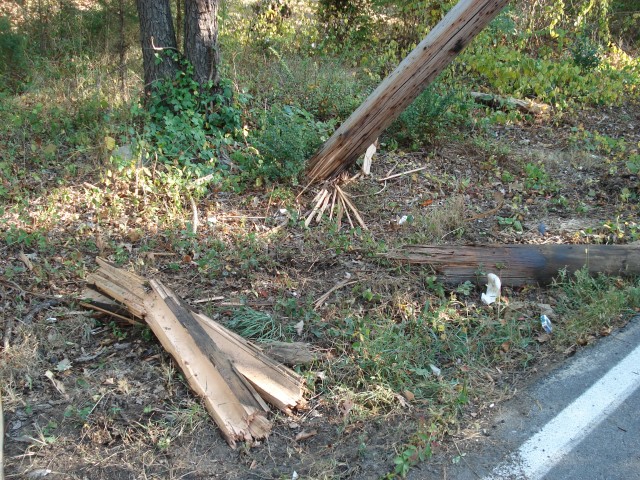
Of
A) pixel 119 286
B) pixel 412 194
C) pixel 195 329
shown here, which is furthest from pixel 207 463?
pixel 412 194

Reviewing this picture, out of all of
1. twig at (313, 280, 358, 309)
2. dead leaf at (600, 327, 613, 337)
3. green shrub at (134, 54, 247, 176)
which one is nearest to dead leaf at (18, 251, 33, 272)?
green shrub at (134, 54, 247, 176)

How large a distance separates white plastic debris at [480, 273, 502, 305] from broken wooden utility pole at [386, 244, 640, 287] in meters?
0.08

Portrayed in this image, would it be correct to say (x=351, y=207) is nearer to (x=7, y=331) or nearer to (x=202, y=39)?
(x=202, y=39)

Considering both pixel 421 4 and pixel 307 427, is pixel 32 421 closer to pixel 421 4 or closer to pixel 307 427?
pixel 307 427

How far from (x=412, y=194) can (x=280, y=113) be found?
74.7 inches

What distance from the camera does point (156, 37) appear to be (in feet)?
23.0

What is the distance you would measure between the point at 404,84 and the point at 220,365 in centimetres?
374

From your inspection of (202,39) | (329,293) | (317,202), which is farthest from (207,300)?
Answer: (202,39)

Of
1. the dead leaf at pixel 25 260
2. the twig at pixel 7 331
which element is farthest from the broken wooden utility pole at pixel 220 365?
the dead leaf at pixel 25 260

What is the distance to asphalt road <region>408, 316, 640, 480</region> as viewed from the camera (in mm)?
3215

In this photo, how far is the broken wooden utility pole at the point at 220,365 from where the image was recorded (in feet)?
11.7

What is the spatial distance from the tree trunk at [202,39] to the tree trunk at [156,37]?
205 mm

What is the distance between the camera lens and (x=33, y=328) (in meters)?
4.30

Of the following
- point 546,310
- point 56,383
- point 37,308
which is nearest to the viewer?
point 56,383
